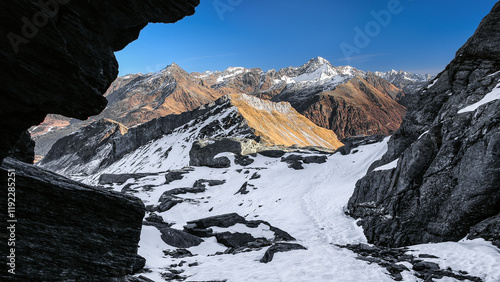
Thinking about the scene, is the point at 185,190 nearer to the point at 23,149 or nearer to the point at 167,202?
the point at 167,202

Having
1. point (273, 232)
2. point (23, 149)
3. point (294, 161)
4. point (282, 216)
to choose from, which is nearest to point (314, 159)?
point (294, 161)

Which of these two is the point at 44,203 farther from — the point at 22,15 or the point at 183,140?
the point at 183,140

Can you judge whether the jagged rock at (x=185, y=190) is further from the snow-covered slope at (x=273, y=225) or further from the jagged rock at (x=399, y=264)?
the jagged rock at (x=399, y=264)

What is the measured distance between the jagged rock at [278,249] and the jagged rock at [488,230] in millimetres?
8623

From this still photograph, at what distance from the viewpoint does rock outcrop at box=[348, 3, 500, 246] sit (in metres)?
13.7

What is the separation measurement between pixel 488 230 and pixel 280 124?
141 meters

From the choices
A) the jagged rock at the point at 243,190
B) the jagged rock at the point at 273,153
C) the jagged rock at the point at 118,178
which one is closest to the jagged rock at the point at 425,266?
the jagged rock at the point at 243,190

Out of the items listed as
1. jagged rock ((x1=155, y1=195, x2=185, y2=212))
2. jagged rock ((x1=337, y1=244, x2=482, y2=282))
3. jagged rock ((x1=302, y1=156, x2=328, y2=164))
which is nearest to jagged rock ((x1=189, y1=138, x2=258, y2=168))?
jagged rock ((x1=302, y1=156, x2=328, y2=164))

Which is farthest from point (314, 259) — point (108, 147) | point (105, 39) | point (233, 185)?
point (108, 147)

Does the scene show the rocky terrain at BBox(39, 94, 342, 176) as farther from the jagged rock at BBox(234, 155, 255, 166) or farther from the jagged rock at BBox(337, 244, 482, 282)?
the jagged rock at BBox(337, 244, 482, 282)

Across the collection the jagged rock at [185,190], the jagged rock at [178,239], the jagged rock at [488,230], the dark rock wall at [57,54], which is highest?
the jagged rock at [185,190]

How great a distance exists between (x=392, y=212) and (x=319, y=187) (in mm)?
20671

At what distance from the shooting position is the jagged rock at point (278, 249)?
1405cm

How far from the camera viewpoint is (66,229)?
27.6 ft
